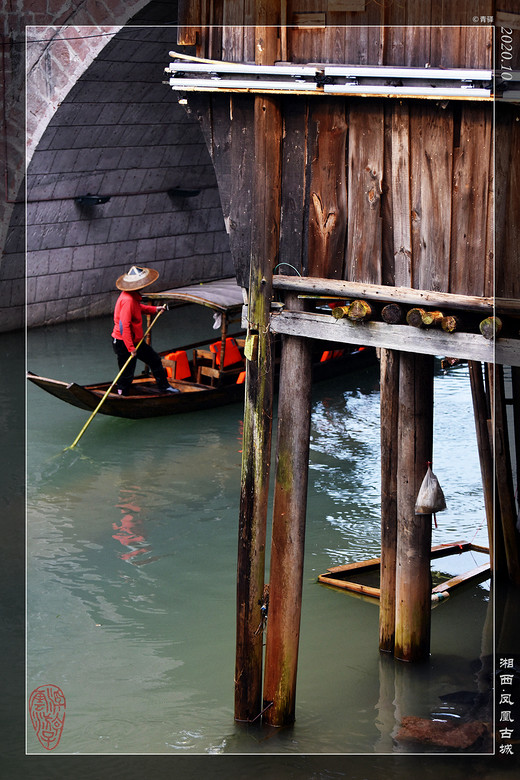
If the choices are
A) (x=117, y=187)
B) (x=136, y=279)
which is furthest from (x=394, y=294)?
(x=117, y=187)

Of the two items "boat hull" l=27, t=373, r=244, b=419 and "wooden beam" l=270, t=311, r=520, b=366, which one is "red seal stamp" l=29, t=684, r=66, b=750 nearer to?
"wooden beam" l=270, t=311, r=520, b=366

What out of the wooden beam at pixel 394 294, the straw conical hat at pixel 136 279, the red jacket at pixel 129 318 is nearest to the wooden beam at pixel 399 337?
the wooden beam at pixel 394 294

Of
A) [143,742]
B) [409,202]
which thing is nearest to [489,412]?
[409,202]

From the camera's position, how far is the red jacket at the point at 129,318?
42.3 feet

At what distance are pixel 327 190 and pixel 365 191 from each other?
0.68 feet

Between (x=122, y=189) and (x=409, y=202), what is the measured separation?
13.3 meters

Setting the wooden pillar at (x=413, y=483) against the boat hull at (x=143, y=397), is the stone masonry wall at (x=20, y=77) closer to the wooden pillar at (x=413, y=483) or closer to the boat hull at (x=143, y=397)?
the boat hull at (x=143, y=397)

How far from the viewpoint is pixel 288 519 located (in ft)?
19.9

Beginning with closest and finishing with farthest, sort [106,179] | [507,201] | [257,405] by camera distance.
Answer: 1. [507,201]
2. [257,405]
3. [106,179]

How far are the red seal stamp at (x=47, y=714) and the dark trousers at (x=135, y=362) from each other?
618 centimetres

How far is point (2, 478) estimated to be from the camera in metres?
11.3

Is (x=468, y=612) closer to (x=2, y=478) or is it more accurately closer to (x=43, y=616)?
(x=43, y=616)

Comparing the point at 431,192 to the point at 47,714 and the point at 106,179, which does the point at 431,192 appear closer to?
the point at 47,714

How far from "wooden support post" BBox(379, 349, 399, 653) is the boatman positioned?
5.93 metres
